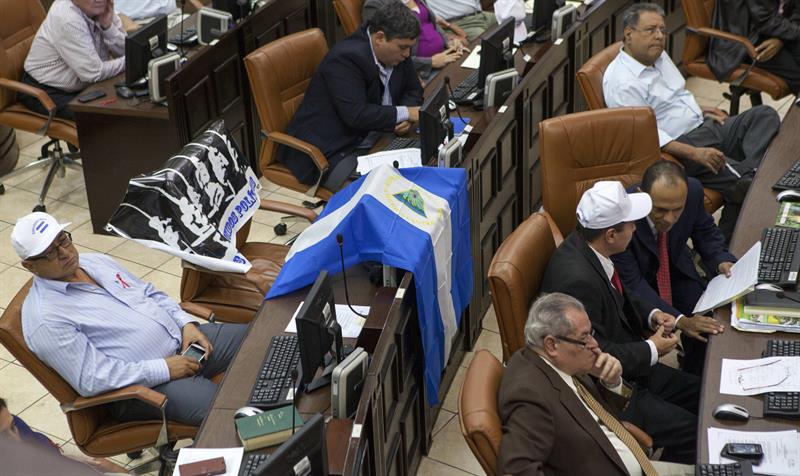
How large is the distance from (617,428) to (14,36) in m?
4.41

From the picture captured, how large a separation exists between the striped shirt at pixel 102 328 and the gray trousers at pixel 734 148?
9.13 ft

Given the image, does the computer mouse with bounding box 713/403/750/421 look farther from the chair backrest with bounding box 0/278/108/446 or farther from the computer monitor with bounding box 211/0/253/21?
the computer monitor with bounding box 211/0/253/21

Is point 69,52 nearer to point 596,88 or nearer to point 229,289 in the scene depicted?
point 229,289

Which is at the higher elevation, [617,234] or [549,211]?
[617,234]

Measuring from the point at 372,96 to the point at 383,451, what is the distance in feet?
7.91

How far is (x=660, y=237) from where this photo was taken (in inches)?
154

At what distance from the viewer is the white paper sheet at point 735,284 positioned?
3.34 m

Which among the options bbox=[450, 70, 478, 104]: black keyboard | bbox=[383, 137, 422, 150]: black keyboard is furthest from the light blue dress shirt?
bbox=[383, 137, 422, 150]: black keyboard

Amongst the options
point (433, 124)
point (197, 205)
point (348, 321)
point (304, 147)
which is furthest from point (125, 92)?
point (348, 321)

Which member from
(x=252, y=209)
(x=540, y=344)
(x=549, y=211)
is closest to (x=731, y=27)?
(x=549, y=211)

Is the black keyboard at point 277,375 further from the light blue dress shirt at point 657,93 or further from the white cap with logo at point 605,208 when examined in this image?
the light blue dress shirt at point 657,93

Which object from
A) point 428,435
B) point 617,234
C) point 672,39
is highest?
point 617,234

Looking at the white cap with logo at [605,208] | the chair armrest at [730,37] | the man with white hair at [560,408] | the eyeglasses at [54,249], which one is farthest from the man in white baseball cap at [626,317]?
the chair armrest at [730,37]

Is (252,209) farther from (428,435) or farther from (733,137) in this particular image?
(733,137)
